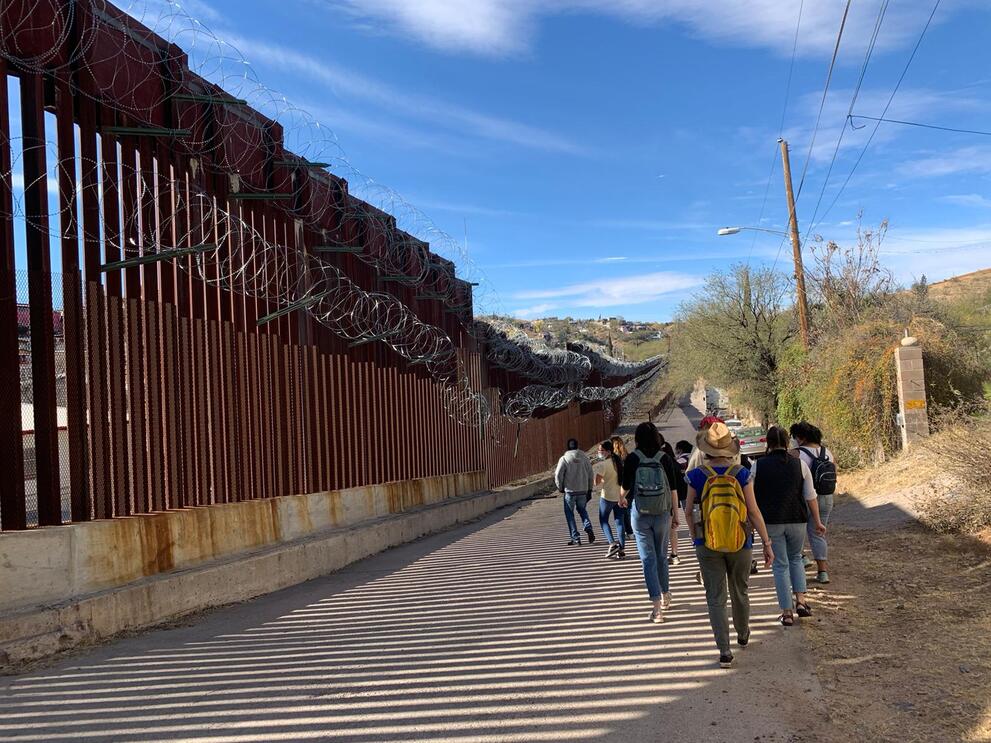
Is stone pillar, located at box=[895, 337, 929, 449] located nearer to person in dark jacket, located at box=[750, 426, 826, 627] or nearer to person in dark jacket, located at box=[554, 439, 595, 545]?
person in dark jacket, located at box=[554, 439, 595, 545]

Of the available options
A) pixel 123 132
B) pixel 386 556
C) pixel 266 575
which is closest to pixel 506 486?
pixel 386 556

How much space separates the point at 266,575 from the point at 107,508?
224cm

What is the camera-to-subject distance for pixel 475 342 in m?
25.0

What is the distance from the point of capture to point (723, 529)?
213 inches

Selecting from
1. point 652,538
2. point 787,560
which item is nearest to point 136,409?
point 652,538

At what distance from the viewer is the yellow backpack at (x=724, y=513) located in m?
5.41

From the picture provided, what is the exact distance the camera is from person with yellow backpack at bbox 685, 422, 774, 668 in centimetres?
540

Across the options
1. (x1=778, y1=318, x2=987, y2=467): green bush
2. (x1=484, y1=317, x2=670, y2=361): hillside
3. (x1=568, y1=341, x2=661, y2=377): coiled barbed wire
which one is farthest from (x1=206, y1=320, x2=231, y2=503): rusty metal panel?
(x1=484, y1=317, x2=670, y2=361): hillside

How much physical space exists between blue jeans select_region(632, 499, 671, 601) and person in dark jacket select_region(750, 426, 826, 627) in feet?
2.64

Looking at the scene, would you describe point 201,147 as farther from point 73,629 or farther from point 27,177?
point 73,629

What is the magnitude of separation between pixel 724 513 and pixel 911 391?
11.5m

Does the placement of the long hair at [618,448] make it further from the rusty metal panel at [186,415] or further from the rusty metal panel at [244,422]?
the rusty metal panel at [186,415]

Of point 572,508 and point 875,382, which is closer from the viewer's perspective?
point 572,508

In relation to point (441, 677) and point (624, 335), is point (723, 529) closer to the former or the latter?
point (441, 677)
